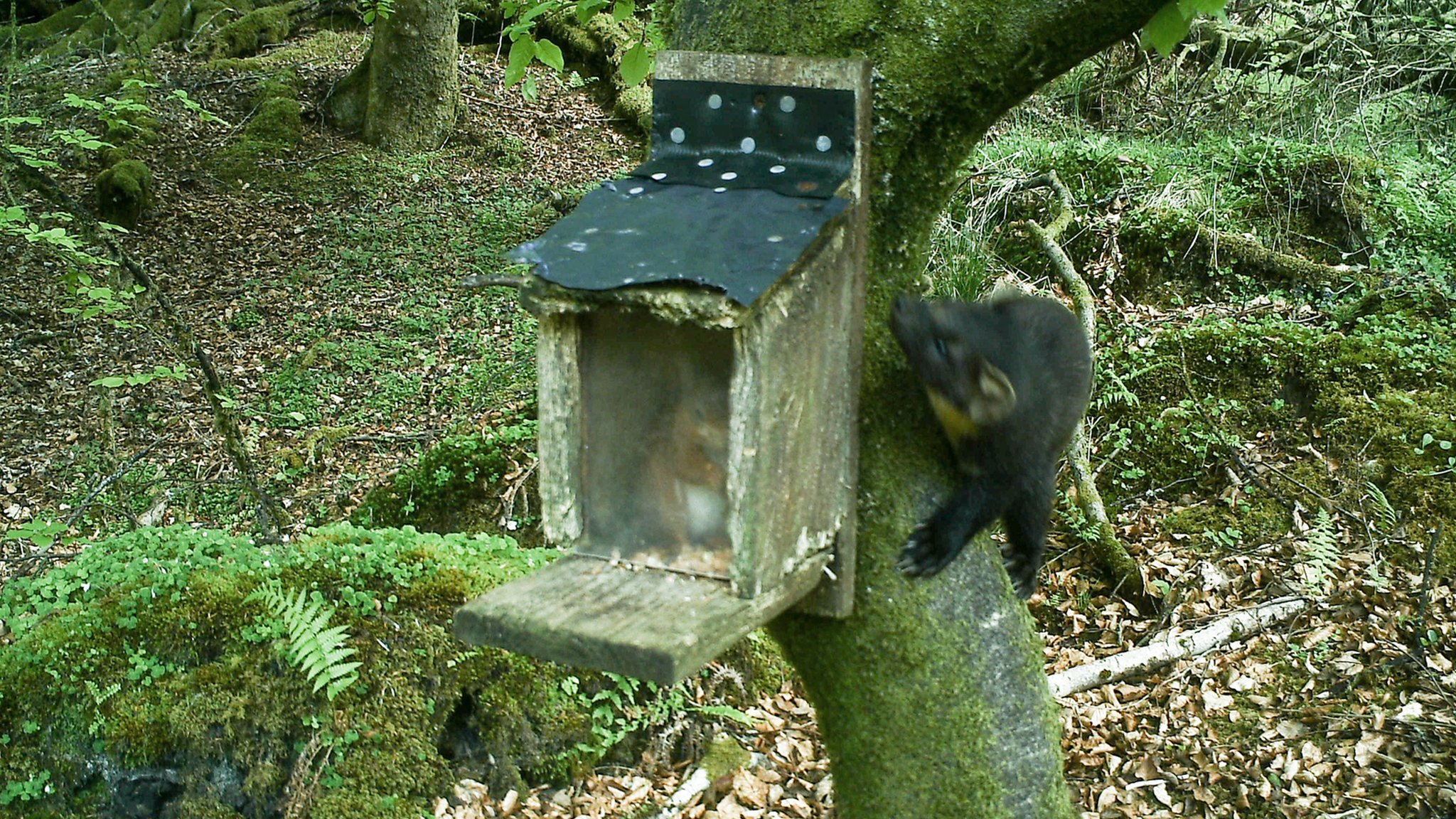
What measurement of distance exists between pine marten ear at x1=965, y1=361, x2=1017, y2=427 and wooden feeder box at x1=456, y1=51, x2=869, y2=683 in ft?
0.87

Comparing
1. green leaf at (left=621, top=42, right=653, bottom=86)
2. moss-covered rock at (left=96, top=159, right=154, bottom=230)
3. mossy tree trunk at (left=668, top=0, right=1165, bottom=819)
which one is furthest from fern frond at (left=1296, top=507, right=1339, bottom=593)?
moss-covered rock at (left=96, top=159, right=154, bottom=230)

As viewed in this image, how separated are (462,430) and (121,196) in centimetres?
567

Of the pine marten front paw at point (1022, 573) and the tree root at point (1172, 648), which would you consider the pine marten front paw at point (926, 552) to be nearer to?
the pine marten front paw at point (1022, 573)

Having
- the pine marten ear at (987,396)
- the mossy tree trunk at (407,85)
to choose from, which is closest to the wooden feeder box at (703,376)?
the pine marten ear at (987,396)

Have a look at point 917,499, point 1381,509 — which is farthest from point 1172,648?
point 917,499

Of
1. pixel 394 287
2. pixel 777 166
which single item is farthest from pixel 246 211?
pixel 777 166

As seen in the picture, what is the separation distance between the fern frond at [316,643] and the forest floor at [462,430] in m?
0.62

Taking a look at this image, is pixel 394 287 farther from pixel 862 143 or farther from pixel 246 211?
pixel 862 143

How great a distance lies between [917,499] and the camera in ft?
8.08

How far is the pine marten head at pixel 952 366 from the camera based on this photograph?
2361mm

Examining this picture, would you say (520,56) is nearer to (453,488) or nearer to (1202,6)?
(1202,6)

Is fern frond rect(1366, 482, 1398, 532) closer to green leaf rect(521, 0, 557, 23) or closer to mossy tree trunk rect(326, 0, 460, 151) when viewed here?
green leaf rect(521, 0, 557, 23)

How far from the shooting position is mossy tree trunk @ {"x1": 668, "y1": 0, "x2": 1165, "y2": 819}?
226 cm

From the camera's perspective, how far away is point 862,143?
7.18 ft
